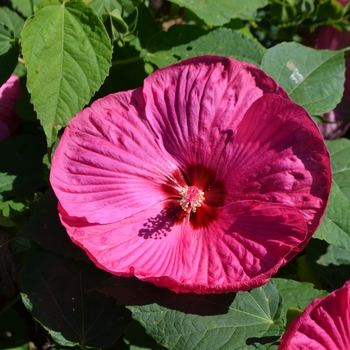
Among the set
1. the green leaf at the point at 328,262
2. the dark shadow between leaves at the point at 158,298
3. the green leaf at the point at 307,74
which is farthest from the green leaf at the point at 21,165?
the green leaf at the point at 328,262

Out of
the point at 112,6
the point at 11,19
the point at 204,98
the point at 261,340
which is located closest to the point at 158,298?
the point at 261,340

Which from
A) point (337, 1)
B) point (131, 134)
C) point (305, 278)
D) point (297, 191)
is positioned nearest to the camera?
point (297, 191)

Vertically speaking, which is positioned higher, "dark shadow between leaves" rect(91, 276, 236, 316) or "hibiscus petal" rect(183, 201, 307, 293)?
"hibiscus petal" rect(183, 201, 307, 293)

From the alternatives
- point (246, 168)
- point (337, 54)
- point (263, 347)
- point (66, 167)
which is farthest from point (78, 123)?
point (337, 54)

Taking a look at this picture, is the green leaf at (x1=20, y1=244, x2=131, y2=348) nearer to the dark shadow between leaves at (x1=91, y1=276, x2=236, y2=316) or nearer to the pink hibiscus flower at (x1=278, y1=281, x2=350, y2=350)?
the dark shadow between leaves at (x1=91, y1=276, x2=236, y2=316)

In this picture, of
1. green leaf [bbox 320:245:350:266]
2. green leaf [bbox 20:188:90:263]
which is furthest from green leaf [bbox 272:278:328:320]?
green leaf [bbox 20:188:90:263]

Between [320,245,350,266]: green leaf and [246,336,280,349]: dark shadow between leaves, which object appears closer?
[246,336,280,349]: dark shadow between leaves

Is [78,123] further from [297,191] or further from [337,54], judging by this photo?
[337,54]
